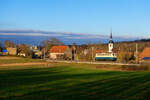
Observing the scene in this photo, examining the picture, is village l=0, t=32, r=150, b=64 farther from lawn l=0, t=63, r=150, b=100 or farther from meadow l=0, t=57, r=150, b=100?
lawn l=0, t=63, r=150, b=100

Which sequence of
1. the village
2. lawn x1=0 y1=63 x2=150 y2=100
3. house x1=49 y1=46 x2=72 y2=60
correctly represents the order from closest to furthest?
lawn x1=0 y1=63 x2=150 y2=100, the village, house x1=49 y1=46 x2=72 y2=60

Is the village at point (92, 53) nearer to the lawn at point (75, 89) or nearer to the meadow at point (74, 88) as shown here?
the meadow at point (74, 88)

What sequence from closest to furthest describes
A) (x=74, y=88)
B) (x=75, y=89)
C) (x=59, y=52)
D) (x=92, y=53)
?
(x=75, y=89) → (x=74, y=88) → (x=92, y=53) → (x=59, y=52)

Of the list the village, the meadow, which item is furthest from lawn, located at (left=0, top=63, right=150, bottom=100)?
the village

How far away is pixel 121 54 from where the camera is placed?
78.9m

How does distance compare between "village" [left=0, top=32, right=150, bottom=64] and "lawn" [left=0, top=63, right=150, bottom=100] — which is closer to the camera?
"lawn" [left=0, top=63, right=150, bottom=100]

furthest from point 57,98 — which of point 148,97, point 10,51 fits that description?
point 10,51

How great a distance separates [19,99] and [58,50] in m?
102

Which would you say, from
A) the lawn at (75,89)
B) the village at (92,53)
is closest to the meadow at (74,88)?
the lawn at (75,89)

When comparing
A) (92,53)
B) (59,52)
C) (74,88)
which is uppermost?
(92,53)

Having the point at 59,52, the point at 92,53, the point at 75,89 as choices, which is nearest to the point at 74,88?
the point at 75,89

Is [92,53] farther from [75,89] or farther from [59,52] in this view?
[75,89]

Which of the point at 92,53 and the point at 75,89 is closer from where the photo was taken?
the point at 75,89

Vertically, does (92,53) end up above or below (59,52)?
above
